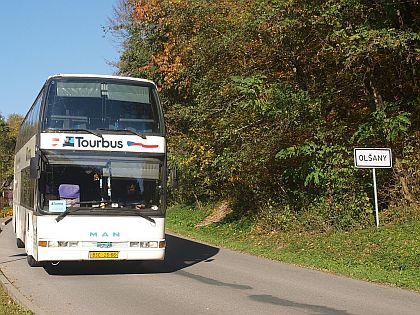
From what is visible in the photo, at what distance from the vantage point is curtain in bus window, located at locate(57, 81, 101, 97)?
534 inches

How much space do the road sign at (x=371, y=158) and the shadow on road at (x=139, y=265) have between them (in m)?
5.27

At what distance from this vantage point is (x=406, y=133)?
18.9 metres

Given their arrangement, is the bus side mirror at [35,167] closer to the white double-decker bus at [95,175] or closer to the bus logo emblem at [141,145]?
the white double-decker bus at [95,175]

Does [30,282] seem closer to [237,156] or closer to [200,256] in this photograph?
[200,256]

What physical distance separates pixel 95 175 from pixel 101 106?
5.20 feet

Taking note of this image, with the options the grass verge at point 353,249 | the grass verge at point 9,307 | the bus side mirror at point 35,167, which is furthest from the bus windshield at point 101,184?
the grass verge at point 353,249

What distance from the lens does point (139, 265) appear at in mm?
16438

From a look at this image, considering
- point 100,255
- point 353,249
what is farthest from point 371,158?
point 100,255

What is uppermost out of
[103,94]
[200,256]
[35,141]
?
[103,94]

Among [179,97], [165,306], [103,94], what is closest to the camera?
[165,306]

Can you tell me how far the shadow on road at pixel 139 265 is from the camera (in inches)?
585

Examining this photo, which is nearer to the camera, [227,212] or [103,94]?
[103,94]

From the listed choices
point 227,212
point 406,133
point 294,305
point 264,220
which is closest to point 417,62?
point 406,133

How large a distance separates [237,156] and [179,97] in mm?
16207
